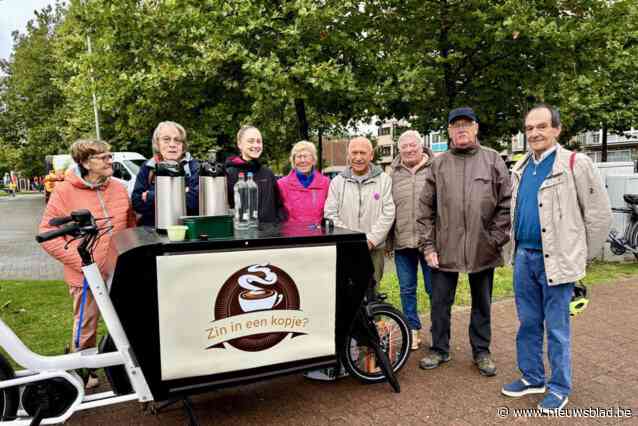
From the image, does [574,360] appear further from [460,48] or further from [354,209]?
[460,48]

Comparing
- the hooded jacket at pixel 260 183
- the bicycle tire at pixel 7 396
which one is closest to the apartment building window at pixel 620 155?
the hooded jacket at pixel 260 183

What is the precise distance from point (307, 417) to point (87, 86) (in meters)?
10.6

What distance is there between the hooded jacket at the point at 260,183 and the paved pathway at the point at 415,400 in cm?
135

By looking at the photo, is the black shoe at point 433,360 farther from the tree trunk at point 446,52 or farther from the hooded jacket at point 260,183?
the tree trunk at point 446,52

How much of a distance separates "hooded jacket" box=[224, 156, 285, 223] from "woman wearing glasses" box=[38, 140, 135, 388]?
2.82 feet

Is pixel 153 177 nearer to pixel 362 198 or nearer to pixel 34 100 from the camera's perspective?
pixel 362 198

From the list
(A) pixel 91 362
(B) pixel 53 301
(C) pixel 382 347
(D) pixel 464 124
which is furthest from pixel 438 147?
(A) pixel 91 362

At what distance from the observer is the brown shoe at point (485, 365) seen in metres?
3.76

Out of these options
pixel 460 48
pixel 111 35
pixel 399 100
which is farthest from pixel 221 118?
pixel 460 48

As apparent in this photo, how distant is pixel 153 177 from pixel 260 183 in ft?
2.79

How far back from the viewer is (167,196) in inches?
121

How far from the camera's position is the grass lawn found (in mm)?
4523

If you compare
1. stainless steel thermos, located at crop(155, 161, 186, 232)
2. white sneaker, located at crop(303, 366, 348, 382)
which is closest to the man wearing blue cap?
white sneaker, located at crop(303, 366, 348, 382)

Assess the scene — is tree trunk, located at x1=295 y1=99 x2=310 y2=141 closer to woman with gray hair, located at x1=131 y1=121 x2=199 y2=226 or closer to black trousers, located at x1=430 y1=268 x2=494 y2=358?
woman with gray hair, located at x1=131 y1=121 x2=199 y2=226
